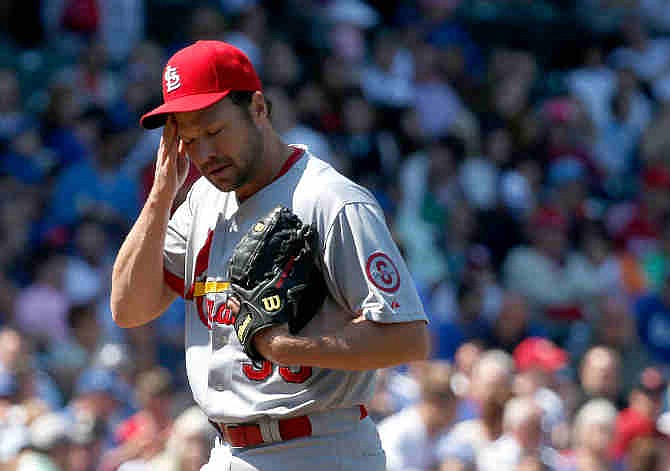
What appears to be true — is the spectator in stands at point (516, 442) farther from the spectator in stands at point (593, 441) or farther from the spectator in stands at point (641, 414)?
the spectator in stands at point (641, 414)

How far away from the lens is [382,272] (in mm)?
3342

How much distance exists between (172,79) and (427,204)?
7068 millimetres

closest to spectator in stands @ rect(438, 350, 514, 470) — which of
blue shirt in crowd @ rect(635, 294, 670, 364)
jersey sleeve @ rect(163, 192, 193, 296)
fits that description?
jersey sleeve @ rect(163, 192, 193, 296)

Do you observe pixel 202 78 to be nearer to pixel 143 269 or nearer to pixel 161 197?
pixel 161 197

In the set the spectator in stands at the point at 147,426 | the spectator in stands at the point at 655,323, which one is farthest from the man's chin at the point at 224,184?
the spectator in stands at the point at 655,323

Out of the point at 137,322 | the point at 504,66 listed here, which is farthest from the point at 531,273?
the point at 137,322

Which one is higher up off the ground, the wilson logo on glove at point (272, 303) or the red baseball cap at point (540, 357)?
the wilson logo on glove at point (272, 303)

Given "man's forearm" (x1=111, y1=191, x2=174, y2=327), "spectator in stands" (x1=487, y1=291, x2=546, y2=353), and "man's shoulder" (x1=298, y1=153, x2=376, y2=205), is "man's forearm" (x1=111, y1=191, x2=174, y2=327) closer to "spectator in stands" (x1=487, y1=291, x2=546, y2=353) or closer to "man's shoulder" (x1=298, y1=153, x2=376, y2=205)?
"man's shoulder" (x1=298, y1=153, x2=376, y2=205)

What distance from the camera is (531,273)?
10.5m

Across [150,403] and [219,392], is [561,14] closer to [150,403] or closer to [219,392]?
[150,403]

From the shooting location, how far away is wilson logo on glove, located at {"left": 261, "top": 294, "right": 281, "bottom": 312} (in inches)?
129

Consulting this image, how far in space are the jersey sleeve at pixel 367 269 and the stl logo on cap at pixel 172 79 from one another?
0.59 meters

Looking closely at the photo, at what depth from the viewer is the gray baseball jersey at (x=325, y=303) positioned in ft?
11.0

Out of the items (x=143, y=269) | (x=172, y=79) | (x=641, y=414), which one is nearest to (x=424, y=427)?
(x=641, y=414)
